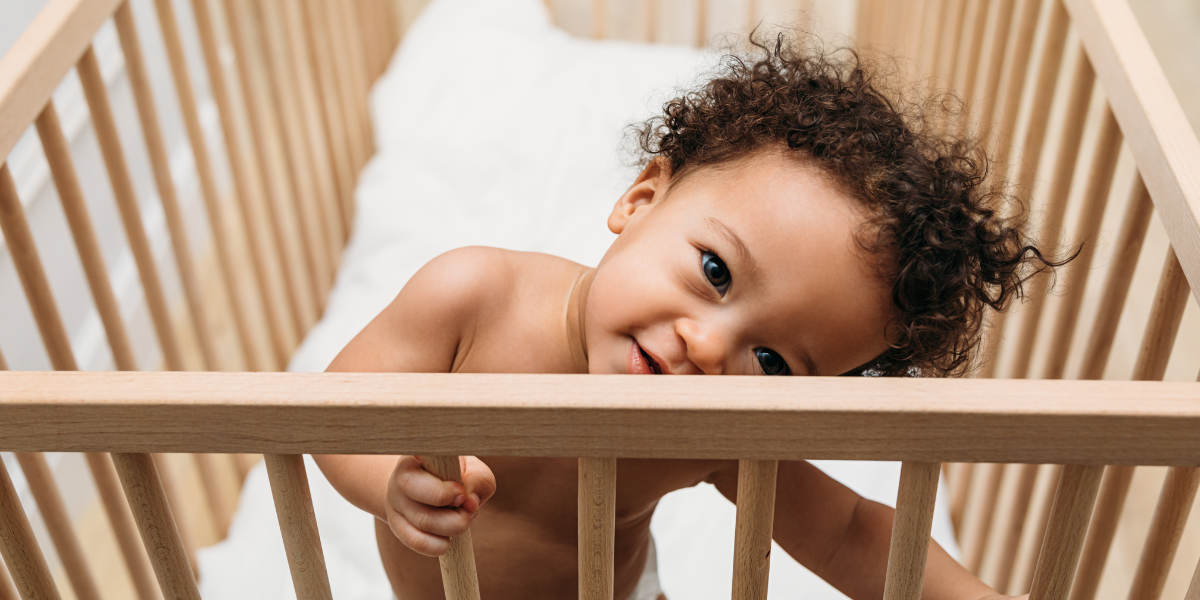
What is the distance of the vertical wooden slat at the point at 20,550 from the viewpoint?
45 centimetres

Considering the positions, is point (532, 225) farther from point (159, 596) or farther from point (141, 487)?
point (141, 487)

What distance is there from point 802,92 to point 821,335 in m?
0.20

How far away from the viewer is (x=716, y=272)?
566 millimetres

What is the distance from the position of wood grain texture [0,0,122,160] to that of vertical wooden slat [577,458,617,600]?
0.50m

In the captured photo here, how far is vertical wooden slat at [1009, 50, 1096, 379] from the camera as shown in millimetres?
844

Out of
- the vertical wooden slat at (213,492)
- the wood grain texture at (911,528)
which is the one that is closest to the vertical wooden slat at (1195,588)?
the wood grain texture at (911,528)

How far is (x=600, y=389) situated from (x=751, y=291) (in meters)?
0.20

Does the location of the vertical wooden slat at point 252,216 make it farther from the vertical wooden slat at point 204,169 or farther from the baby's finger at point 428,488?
the baby's finger at point 428,488

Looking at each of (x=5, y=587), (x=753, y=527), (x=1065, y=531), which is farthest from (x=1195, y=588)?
(x=5, y=587)

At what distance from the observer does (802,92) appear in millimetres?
662

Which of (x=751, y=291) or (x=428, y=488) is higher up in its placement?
(x=751, y=291)

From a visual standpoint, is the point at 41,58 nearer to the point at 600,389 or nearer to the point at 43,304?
the point at 43,304

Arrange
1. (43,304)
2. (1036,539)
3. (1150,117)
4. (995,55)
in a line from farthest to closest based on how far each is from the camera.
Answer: (995,55), (1036,539), (43,304), (1150,117)

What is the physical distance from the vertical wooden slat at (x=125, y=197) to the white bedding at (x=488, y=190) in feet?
0.65
